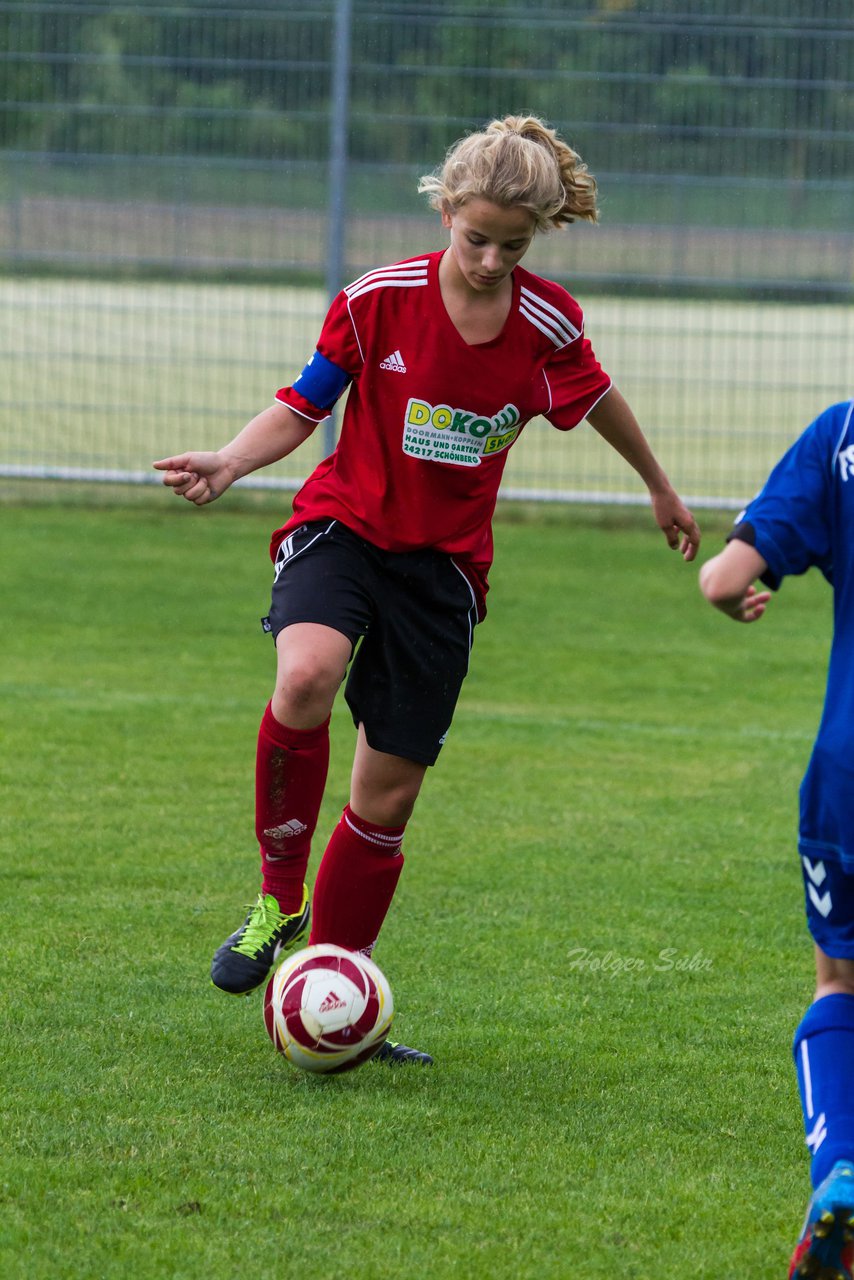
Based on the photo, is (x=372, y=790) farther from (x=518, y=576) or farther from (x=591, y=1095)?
(x=518, y=576)

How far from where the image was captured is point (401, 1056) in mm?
3523

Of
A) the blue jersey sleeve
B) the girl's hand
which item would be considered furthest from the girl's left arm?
the blue jersey sleeve

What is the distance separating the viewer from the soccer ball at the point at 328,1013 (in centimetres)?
333

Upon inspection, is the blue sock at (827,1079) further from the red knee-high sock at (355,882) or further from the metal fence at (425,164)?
the metal fence at (425,164)

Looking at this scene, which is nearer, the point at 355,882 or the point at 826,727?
the point at 826,727

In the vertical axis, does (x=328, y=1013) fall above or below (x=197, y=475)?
below

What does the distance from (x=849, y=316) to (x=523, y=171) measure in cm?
772

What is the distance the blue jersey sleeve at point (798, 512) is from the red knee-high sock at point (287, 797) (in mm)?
1353

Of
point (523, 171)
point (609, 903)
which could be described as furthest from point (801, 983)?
point (523, 171)

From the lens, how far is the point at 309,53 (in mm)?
10578

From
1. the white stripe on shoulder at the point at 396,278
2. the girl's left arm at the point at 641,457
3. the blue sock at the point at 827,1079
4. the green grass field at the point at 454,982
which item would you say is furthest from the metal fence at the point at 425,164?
the blue sock at the point at 827,1079

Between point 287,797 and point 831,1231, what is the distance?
1.57 m

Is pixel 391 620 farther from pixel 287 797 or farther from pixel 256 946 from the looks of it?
pixel 256 946

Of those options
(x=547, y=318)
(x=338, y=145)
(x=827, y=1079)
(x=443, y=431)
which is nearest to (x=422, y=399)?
(x=443, y=431)
